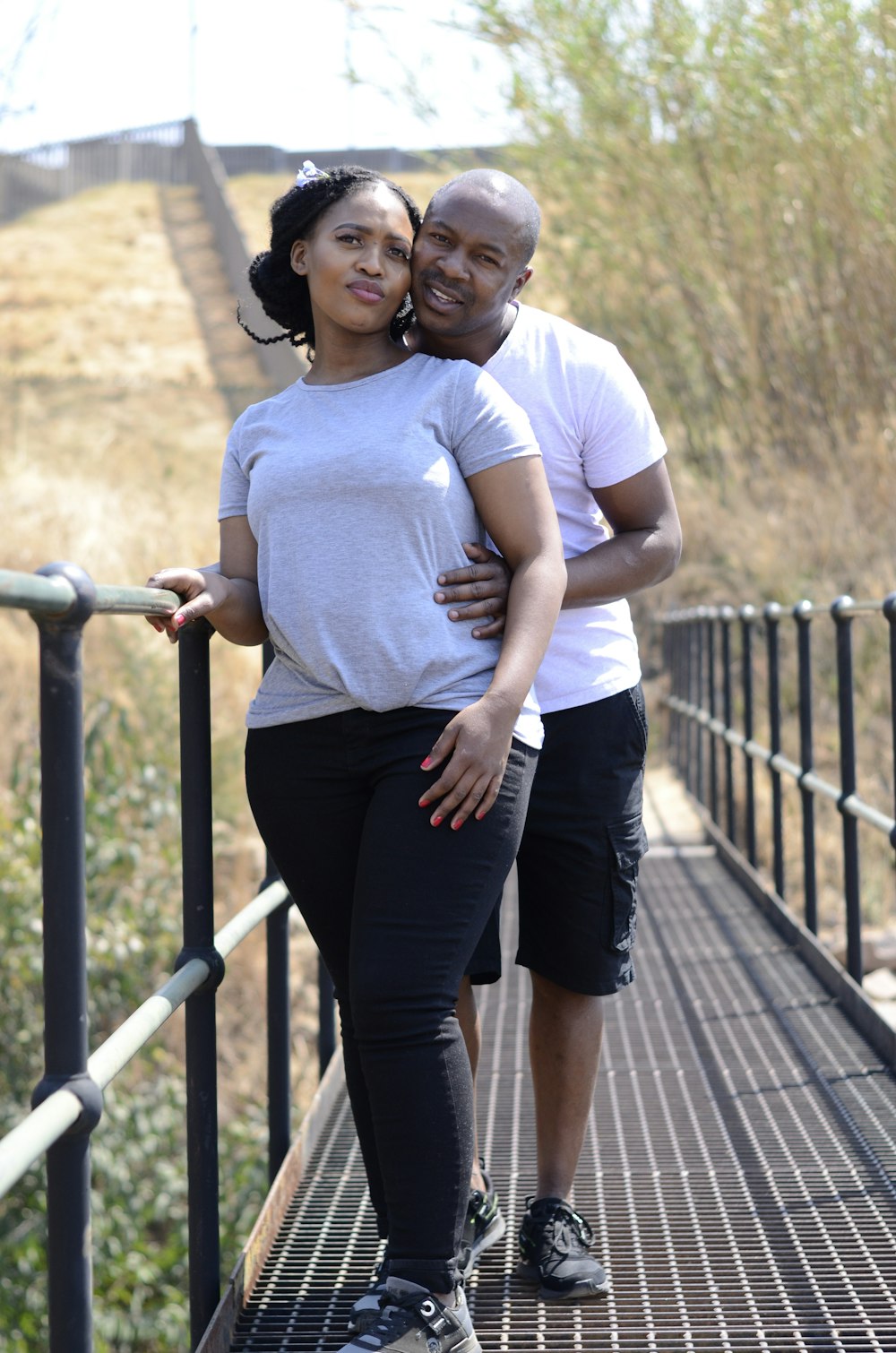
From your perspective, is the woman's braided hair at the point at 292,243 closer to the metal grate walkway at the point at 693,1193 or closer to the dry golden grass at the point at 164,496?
the metal grate walkway at the point at 693,1193

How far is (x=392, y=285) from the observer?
2.18 m

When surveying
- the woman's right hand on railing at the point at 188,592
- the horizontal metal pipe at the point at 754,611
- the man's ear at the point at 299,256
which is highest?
the man's ear at the point at 299,256

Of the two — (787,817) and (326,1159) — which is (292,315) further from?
(787,817)

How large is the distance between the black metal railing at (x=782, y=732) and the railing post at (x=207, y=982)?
1.86 m

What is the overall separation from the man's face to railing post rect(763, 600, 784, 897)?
3.42 meters

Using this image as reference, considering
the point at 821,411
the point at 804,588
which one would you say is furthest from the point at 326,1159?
the point at 821,411

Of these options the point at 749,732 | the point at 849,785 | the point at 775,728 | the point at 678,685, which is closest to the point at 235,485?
the point at 849,785

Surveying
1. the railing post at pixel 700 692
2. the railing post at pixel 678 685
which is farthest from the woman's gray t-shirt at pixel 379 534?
the railing post at pixel 678 685

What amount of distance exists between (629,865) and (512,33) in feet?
39.2

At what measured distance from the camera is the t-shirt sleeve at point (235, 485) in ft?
7.40

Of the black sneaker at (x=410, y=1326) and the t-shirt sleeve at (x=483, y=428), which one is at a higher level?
the t-shirt sleeve at (x=483, y=428)

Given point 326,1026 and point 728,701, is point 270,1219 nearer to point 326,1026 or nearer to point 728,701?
point 326,1026

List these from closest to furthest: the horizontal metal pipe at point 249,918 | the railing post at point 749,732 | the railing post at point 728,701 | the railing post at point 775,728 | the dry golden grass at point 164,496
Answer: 1. the horizontal metal pipe at point 249,918
2. the railing post at point 775,728
3. the railing post at point 749,732
4. the railing post at point 728,701
5. the dry golden grass at point 164,496

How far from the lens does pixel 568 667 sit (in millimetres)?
2422
